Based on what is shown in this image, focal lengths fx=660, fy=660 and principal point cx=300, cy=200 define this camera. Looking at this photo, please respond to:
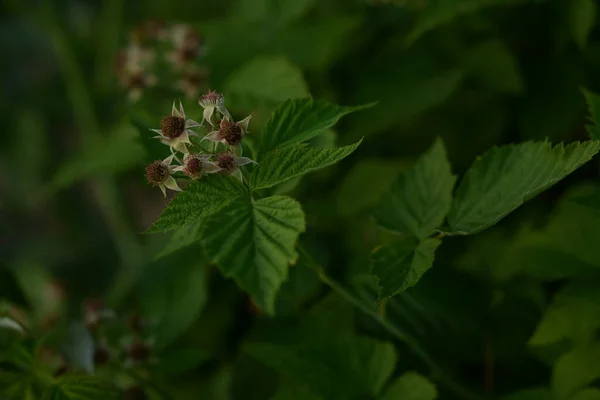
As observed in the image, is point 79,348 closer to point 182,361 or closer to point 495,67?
point 182,361

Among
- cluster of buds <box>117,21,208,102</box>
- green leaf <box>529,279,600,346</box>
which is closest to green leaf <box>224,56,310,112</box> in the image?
cluster of buds <box>117,21,208,102</box>

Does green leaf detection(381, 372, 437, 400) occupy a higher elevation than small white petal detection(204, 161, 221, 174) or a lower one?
lower

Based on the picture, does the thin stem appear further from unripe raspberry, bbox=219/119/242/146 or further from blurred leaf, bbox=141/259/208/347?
blurred leaf, bbox=141/259/208/347

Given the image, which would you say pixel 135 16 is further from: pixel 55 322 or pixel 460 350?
pixel 460 350

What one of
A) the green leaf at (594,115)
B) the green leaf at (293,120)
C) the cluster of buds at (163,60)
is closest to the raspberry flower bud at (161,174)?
the green leaf at (293,120)

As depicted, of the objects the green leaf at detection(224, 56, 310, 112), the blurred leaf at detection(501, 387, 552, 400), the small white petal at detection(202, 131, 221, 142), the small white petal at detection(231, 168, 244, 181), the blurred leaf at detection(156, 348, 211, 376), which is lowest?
the blurred leaf at detection(501, 387, 552, 400)

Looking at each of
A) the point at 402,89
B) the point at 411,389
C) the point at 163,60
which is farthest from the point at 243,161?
the point at 163,60

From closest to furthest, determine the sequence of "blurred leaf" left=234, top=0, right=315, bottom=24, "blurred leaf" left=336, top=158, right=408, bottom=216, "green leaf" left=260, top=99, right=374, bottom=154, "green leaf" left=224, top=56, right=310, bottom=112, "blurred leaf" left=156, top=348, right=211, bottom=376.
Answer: "green leaf" left=260, top=99, right=374, bottom=154, "blurred leaf" left=156, top=348, right=211, bottom=376, "green leaf" left=224, top=56, right=310, bottom=112, "blurred leaf" left=336, top=158, right=408, bottom=216, "blurred leaf" left=234, top=0, right=315, bottom=24
